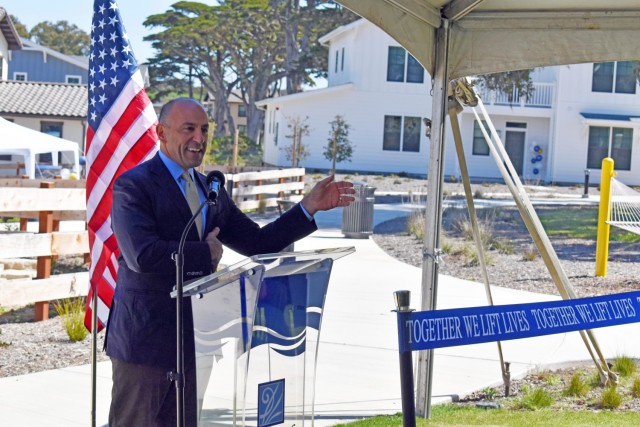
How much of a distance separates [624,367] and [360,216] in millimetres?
12201

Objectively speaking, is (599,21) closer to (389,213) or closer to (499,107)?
(389,213)

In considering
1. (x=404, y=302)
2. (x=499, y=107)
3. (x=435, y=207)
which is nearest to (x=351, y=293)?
(x=435, y=207)

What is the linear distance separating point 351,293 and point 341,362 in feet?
14.1

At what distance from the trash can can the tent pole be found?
13.4 metres

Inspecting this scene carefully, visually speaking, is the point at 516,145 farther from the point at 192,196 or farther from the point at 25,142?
the point at 192,196

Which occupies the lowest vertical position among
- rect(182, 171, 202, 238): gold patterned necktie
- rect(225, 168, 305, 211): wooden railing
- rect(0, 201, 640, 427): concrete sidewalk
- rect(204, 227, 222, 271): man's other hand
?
rect(0, 201, 640, 427): concrete sidewalk

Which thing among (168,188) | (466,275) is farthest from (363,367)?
(466,275)

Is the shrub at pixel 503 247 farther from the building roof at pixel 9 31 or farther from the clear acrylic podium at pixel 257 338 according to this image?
the building roof at pixel 9 31

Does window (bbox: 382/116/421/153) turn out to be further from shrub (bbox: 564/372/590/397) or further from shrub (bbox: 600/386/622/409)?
shrub (bbox: 600/386/622/409)

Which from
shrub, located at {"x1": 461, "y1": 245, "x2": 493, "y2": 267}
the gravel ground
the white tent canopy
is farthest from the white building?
the white tent canopy

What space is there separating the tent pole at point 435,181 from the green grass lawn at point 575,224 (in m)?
14.4

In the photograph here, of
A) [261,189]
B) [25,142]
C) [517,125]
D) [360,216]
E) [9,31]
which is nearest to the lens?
[360,216]

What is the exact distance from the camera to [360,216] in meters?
20.4

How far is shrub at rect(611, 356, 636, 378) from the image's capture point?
27.6 ft
